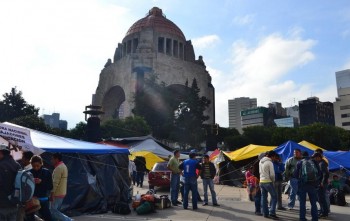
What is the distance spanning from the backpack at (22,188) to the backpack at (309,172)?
5592 millimetres

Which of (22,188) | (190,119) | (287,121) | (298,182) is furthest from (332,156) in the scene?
(287,121)

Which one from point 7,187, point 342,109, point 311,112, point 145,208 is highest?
point 311,112

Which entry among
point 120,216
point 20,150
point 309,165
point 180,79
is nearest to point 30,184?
point 20,150

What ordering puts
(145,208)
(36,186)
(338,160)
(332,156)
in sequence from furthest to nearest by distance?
(332,156), (338,160), (145,208), (36,186)

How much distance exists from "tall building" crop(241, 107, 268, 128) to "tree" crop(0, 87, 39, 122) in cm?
12068

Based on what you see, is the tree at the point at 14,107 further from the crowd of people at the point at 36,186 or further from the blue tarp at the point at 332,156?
the crowd of people at the point at 36,186

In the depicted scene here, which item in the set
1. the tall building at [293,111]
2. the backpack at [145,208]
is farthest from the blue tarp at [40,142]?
the tall building at [293,111]

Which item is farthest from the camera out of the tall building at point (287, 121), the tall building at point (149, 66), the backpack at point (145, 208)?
the tall building at point (287, 121)

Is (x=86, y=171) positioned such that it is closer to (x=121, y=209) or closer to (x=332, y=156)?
(x=121, y=209)

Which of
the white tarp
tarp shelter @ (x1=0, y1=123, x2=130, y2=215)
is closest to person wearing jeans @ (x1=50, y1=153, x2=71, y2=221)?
tarp shelter @ (x1=0, y1=123, x2=130, y2=215)

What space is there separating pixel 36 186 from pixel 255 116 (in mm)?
158627

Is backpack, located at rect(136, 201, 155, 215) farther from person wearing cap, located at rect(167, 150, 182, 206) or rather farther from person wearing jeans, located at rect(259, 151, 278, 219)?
person wearing jeans, located at rect(259, 151, 278, 219)

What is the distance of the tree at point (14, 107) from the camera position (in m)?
46.2

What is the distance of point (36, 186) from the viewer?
6.19 m
